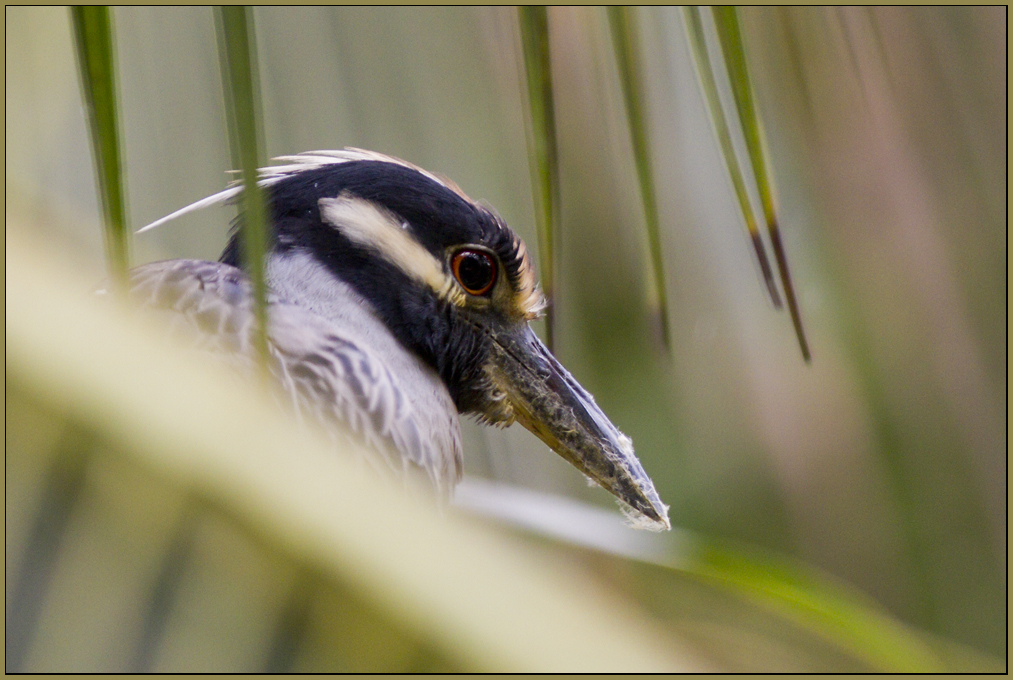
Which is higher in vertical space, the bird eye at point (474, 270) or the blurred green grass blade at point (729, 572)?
the bird eye at point (474, 270)

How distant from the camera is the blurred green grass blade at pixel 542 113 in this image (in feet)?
1.08

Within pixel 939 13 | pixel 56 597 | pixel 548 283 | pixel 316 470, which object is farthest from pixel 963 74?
pixel 56 597

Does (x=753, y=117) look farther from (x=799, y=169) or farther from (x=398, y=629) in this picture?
(x=799, y=169)

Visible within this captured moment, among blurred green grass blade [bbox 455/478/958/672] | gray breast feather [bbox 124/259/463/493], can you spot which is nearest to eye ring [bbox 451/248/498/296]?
gray breast feather [bbox 124/259/463/493]

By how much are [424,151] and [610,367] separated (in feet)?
2.06

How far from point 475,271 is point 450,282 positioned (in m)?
0.04

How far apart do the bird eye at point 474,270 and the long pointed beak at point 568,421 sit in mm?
63

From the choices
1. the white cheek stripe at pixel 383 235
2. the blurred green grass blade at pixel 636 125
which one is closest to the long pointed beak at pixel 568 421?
the white cheek stripe at pixel 383 235

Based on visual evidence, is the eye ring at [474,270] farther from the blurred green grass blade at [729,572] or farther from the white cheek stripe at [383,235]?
the blurred green grass blade at [729,572]

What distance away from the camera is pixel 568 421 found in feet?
2.93

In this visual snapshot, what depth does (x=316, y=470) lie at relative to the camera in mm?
366

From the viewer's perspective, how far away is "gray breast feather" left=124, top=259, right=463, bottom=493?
735 mm

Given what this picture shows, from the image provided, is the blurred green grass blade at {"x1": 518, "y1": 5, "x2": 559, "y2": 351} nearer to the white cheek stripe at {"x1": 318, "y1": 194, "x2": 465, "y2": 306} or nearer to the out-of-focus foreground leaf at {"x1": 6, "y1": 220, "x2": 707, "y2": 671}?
the out-of-focus foreground leaf at {"x1": 6, "y1": 220, "x2": 707, "y2": 671}

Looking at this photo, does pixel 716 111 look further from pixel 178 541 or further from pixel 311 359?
pixel 311 359
